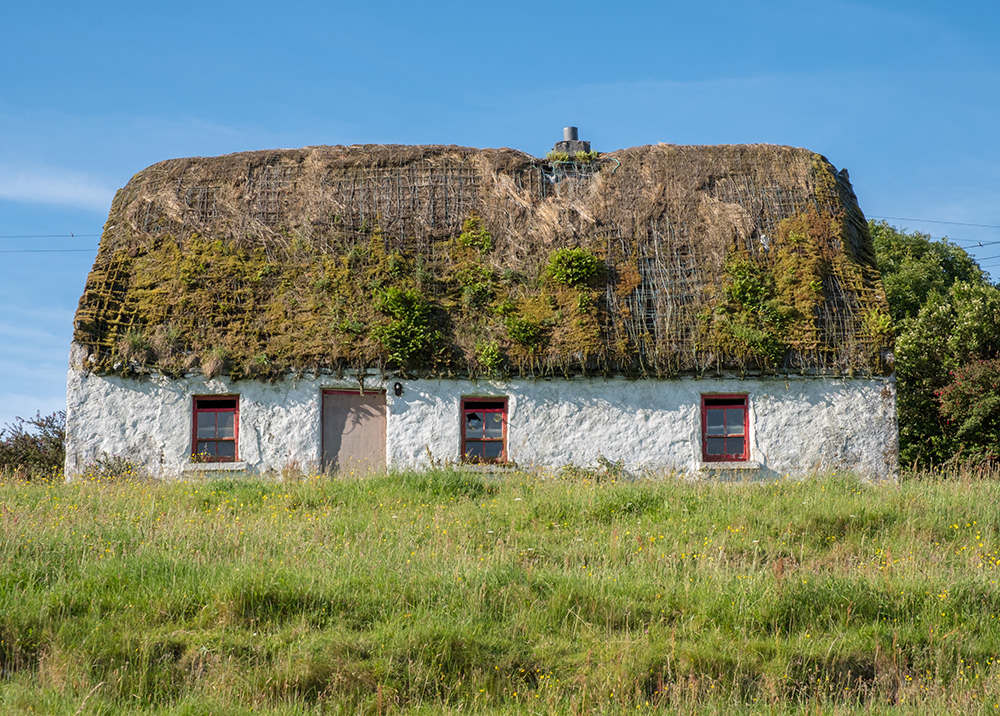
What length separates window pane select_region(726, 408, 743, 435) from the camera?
16969 mm

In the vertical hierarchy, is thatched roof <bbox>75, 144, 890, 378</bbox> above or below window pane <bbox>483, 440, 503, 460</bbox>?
above

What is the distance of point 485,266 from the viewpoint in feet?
59.7

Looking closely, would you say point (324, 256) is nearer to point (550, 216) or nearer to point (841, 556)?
point (550, 216)

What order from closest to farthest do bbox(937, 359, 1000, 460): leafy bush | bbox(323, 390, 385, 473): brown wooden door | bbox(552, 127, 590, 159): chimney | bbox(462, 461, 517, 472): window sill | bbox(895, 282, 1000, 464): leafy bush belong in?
bbox(462, 461, 517, 472): window sill
bbox(323, 390, 385, 473): brown wooden door
bbox(937, 359, 1000, 460): leafy bush
bbox(895, 282, 1000, 464): leafy bush
bbox(552, 127, 590, 159): chimney

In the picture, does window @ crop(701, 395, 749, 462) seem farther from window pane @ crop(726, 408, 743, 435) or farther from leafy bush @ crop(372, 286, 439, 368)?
leafy bush @ crop(372, 286, 439, 368)

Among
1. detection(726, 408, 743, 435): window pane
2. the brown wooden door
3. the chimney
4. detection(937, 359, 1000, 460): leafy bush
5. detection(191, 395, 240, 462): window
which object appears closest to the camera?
detection(191, 395, 240, 462): window

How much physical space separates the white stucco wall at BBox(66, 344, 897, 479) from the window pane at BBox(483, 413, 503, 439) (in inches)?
9.3

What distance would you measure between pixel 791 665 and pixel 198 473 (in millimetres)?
11063

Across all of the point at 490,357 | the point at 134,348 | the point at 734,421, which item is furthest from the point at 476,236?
the point at 134,348

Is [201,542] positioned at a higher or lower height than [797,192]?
lower

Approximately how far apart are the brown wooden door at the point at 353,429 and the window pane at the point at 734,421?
6.00 meters

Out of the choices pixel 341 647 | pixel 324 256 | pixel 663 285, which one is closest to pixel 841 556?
pixel 341 647

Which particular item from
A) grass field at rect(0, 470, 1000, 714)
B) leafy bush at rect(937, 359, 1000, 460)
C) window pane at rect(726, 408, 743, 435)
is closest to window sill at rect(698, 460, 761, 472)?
window pane at rect(726, 408, 743, 435)

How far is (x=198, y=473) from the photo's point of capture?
16.3m
